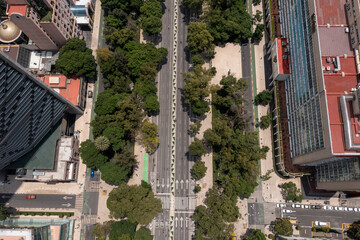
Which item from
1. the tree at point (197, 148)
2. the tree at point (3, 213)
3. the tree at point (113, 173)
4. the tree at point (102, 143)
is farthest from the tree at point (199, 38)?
the tree at point (3, 213)

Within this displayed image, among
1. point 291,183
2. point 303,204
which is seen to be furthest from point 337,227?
point 291,183

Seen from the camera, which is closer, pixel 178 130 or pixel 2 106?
pixel 2 106

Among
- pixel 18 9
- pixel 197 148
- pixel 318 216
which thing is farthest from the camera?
pixel 318 216

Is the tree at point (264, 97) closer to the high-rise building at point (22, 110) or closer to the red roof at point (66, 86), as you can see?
the red roof at point (66, 86)

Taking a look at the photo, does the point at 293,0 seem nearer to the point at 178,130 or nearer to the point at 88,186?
the point at 178,130

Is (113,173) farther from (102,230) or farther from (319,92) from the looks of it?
(319,92)

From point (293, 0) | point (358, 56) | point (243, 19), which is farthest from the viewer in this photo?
point (243, 19)

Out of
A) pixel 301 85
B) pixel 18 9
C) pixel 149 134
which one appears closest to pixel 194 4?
pixel 301 85

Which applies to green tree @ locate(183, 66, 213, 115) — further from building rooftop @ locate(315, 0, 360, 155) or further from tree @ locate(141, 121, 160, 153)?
building rooftop @ locate(315, 0, 360, 155)
